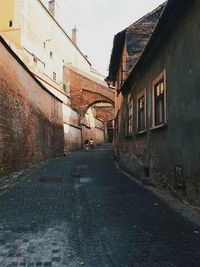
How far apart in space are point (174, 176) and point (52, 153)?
15575 mm

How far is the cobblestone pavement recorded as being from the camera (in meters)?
4.19

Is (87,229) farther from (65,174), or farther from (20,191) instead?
(65,174)

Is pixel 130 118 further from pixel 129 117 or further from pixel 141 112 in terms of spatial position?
pixel 141 112

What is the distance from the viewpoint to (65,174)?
1366cm

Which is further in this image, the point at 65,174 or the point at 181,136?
the point at 65,174

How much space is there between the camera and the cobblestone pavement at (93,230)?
13.7ft

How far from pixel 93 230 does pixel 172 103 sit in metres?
4.06

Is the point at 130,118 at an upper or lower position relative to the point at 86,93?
lower

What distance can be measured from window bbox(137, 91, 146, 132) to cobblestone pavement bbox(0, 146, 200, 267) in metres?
3.55

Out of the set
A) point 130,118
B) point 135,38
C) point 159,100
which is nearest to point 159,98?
point 159,100

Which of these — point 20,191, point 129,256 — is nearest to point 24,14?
point 20,191

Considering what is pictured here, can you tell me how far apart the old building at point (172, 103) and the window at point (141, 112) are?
1.4 inches

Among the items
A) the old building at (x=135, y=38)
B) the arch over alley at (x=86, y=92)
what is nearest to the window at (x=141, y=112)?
the old building at (x=135, y=38)

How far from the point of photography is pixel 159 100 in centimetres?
991
